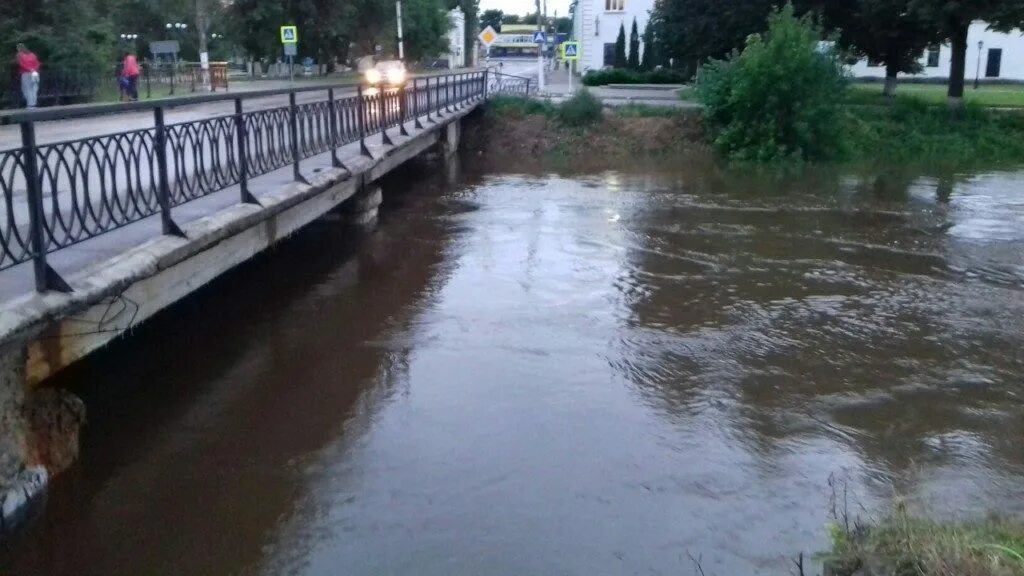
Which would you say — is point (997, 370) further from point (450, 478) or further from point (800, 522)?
point (450, 478)

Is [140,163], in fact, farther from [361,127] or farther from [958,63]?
[958,63]

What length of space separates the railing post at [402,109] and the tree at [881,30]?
57.5 ft

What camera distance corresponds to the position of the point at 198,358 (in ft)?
28.8

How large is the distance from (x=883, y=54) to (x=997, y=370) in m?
27.8

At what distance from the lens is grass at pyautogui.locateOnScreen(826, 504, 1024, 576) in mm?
3830

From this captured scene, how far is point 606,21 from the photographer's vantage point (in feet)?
178

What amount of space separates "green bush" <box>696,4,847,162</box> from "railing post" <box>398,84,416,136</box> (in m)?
11.7

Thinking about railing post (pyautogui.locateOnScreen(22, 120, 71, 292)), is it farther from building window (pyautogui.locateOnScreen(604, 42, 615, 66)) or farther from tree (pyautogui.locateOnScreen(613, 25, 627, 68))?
building window (pyautogui.locateOnScreen(604, 42, 615, 66))

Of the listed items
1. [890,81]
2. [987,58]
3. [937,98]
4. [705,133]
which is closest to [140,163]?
[705,133]

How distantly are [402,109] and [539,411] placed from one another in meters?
9.54

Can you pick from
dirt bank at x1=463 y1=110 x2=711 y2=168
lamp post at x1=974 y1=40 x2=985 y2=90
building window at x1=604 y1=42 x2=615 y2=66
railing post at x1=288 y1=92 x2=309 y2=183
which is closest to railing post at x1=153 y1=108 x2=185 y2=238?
railing post at x1=288 y1=92 x2=309 y2=183

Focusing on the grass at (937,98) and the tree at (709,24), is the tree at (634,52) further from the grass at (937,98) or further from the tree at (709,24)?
the tree at (709,24)

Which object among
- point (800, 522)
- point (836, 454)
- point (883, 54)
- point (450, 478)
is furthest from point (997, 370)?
point (883, 54)

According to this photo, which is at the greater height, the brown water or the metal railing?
the metal railing
